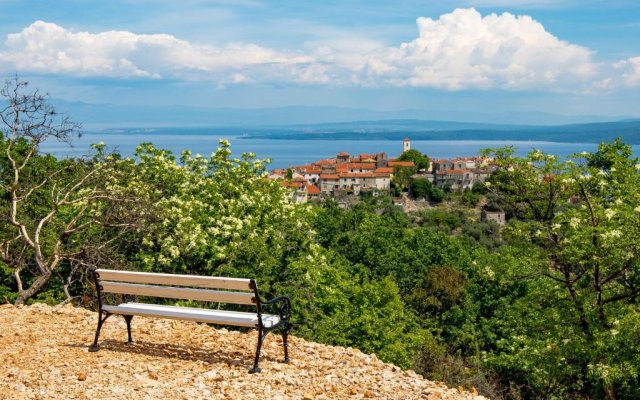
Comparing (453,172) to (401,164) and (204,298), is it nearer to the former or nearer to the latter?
(401,164)

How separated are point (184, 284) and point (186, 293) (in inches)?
5.0

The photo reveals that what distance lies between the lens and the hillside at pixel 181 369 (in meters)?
6.29

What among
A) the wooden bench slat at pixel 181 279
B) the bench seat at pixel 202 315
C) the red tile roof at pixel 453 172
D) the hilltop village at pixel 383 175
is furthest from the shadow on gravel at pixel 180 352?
the red tile roof at pixel 453 172

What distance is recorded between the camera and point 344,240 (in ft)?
83.9

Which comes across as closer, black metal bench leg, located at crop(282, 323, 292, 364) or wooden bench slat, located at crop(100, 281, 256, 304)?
wooden bench slat, located at crop(100, 281, 256, 304)

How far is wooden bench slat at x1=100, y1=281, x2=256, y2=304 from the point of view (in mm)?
6660

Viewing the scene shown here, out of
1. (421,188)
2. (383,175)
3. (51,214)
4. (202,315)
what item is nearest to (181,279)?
(202,315)

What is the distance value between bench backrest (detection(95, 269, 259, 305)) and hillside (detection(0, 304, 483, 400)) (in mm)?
741

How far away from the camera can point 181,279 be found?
22.2 ft

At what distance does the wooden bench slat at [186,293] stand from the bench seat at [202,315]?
15 centimetres

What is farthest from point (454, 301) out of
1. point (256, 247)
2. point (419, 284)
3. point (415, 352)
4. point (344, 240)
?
point (256, 247)

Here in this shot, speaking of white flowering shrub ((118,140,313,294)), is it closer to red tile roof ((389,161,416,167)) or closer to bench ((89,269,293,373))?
bench ((89,269,293,373))

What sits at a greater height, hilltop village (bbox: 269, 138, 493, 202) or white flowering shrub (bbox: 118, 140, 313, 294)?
white flowering shrub (bbox: 118, 140, 313, 294)

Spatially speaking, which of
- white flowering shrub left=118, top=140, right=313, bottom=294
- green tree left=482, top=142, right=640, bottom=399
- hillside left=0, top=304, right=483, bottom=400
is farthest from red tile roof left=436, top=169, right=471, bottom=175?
hillside left=0, top=304, right=483, bottom=400
